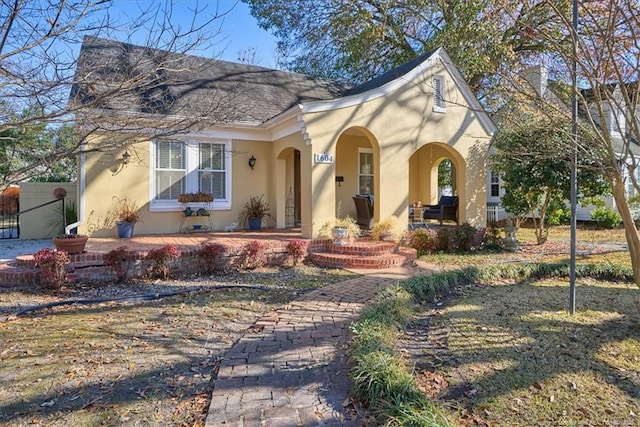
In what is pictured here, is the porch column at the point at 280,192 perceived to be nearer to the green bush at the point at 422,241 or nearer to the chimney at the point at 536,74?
the green bush at the point at 422,241

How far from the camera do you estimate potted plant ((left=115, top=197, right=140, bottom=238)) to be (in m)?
10.1

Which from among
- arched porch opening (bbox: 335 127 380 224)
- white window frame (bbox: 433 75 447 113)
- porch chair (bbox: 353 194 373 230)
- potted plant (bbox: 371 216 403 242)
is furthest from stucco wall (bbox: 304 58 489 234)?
arched porch opening (bbox: 335 127 380 224)

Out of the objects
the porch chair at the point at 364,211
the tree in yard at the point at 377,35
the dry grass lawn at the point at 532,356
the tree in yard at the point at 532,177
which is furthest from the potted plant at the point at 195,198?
the tree in yard at the point at 377,35

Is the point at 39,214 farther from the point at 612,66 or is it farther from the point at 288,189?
the point at 612,66

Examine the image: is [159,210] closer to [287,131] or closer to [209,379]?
[287,131]

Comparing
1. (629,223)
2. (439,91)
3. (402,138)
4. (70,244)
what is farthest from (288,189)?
(629,223)

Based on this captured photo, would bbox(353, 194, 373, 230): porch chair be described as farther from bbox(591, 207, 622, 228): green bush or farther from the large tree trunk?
bbox(591, 207, 622, 228): green bush

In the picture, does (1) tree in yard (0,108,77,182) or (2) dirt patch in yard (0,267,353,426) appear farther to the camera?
(1) tree in yard (0,108,77,182)

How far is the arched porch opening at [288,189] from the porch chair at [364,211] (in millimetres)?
1929

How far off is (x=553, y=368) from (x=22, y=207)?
13.7 metres

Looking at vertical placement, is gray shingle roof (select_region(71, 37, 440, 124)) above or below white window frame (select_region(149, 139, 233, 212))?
above

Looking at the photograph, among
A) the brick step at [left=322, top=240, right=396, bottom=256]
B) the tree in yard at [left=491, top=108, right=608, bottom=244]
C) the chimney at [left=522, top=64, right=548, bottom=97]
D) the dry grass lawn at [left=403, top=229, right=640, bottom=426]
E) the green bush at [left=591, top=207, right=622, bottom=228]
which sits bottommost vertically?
the dry grass lawn at [left=403, top=229, right=640, bottom=426]

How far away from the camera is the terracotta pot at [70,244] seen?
721 cm

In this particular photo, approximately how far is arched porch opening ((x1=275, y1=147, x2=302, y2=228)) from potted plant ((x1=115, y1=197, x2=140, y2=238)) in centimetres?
405
